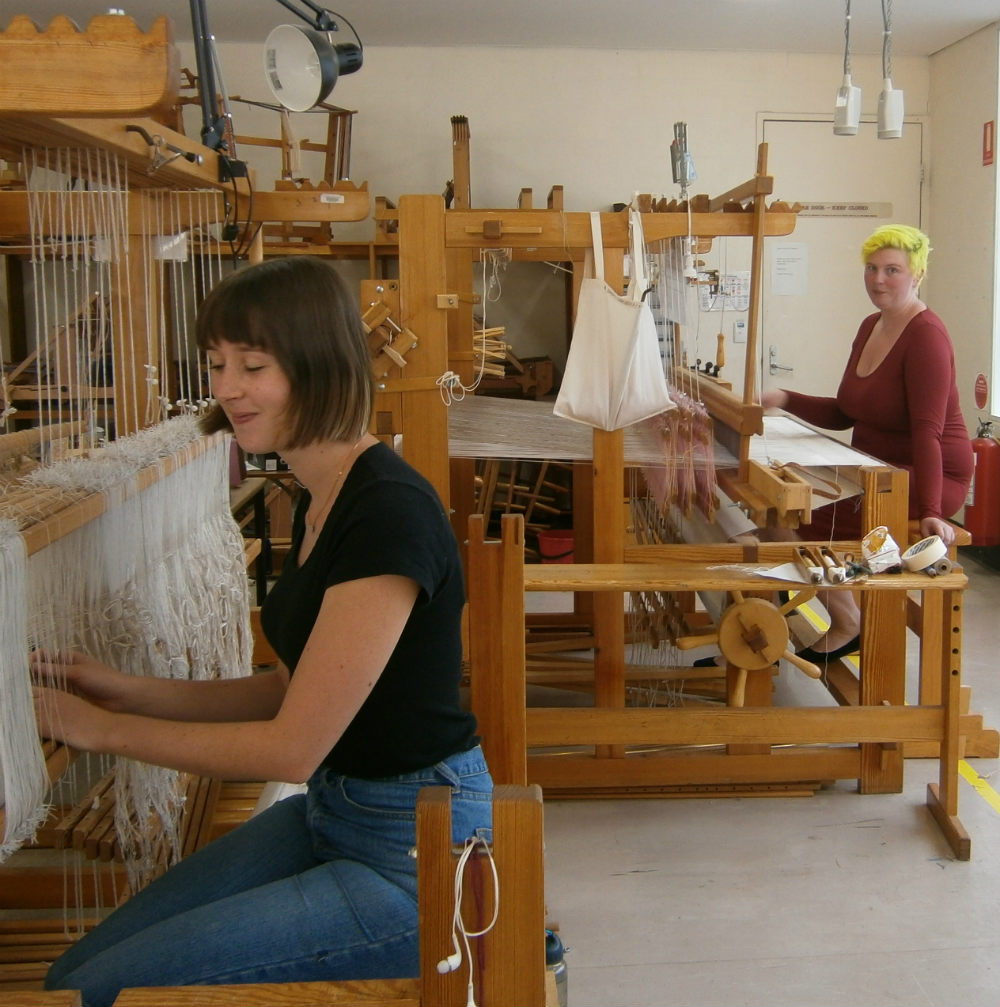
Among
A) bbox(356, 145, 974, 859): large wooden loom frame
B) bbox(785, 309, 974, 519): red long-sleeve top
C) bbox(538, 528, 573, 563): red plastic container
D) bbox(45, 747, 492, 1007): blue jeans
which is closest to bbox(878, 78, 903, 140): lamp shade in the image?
bbox(785, 309, 974, 519): red long-sleeve top

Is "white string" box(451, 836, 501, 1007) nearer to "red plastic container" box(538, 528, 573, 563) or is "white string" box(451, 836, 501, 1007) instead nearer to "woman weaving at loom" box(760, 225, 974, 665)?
"woman weaving at loom" box(760, 225, 974, 665)

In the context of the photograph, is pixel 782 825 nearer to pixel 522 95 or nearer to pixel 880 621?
pixel 880 621

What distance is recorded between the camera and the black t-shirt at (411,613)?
1209mm

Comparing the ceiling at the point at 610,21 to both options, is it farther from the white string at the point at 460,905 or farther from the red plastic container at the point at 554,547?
the white string at the point at 460,905

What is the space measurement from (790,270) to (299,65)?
462 centimetres

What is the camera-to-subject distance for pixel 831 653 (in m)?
3.42

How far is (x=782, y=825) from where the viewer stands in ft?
9.36

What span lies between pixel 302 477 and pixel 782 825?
2002 mm

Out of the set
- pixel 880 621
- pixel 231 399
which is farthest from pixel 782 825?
pixel 231 399

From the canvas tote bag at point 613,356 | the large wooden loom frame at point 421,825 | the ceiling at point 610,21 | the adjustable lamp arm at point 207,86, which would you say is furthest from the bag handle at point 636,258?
the ceiling at point 610,21

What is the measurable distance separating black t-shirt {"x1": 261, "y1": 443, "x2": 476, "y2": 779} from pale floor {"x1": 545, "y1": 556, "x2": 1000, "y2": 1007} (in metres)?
1.12

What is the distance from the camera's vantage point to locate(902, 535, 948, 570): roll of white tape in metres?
2.60

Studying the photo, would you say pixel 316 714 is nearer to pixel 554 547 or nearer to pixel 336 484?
pixel 336 484

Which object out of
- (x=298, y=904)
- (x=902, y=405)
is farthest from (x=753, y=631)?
(x=298, y=904)
